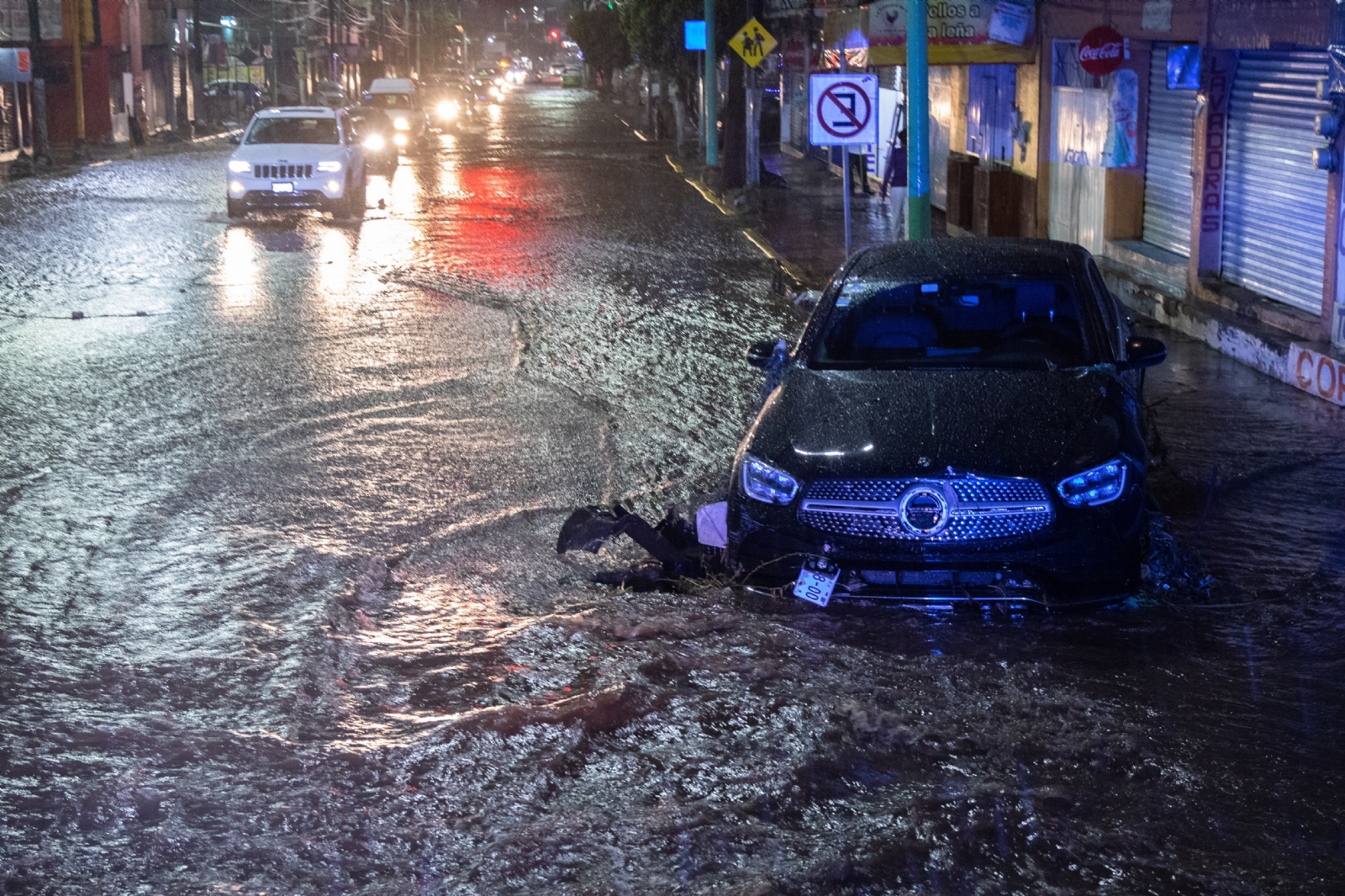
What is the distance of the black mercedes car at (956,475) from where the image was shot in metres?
6.25

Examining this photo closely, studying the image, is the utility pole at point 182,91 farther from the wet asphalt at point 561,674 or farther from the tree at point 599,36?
the wet asphalt at point 561,674

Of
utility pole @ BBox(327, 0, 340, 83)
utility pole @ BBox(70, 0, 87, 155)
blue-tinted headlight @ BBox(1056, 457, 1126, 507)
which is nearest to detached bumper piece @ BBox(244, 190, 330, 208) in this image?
blue-tinted headlight @ BBox(1056, 457, 1126, 507)

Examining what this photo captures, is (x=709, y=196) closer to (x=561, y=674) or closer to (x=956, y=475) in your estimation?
(x=956, y=475)

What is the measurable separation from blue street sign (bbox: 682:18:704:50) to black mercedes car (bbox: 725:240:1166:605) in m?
31.3

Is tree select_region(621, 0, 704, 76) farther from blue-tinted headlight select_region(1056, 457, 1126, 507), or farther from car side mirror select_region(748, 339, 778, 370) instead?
blue-tinted headlight select_region(1056, 457, 1126, 507)

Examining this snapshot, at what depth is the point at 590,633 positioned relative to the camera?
256 inches

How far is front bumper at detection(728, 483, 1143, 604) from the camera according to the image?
6238mm

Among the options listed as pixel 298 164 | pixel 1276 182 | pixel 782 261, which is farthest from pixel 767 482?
pixel 298 164

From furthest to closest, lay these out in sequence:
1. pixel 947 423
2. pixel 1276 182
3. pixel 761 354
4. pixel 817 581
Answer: pixel 1276 182, pixel 761 354, pixel 947 423, pixel 817 581

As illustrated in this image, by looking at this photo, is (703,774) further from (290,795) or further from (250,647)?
(250,647)

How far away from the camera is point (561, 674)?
6.06 m

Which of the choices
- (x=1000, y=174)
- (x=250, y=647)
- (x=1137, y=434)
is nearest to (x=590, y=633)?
(x=250, y=647)

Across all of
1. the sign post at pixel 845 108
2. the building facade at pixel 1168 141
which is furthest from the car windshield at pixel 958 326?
the sign post at pixel 845 108

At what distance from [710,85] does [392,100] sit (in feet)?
48.0
